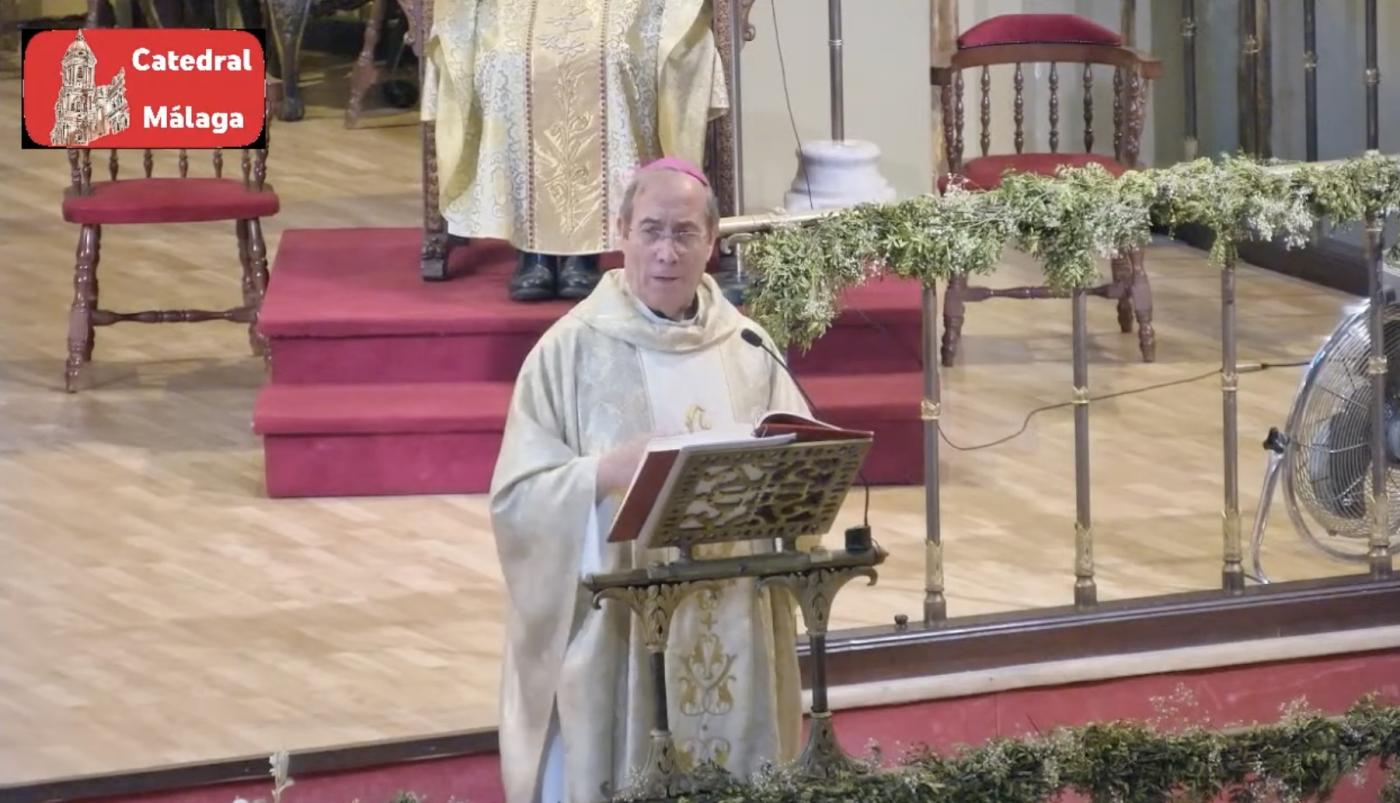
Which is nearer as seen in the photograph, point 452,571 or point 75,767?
point 75,767

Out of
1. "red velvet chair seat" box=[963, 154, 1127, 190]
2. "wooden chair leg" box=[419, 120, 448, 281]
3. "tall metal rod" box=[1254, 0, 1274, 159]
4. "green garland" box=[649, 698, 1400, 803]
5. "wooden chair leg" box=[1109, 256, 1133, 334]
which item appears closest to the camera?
"green garland" box=[649, 698, 1400, 803]

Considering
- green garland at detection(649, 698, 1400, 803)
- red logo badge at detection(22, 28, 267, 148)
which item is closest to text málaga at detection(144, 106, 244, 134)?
red logo badge at detection(22, 28, 267, 148)

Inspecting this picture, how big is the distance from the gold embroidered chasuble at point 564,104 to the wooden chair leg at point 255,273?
0.93 m

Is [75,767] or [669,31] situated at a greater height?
[669,31]

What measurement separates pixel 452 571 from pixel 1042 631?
1.41 metres

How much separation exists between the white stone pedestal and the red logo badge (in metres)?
1.76

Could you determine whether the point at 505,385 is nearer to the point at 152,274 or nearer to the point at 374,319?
the point at 374,319

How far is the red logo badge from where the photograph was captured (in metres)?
7.70

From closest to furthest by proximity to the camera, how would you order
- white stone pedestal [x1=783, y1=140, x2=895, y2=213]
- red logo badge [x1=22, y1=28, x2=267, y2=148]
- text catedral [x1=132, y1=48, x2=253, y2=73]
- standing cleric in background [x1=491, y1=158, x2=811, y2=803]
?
standing cleric in background [x1=491, y1=158, x2=811, y2=803] → white stone pedestal [x1=783, y1=140, x2=895, y2=213] → red logo badge [x1=22, y1=28, x2=267, y2=148] → text catedral [x1=132, y1=48, x2=253, y2=73]

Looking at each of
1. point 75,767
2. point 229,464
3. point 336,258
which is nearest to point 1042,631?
point 75,767

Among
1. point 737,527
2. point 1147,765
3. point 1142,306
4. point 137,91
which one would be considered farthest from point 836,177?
point 737,527

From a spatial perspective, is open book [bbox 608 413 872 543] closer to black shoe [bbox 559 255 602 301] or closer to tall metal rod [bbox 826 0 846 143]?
tall metal rod [bbox 826 0 846 143]

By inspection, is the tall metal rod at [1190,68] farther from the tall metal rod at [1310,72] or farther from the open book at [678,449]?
the open book at [678,449]

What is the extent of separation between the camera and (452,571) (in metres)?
5.52
